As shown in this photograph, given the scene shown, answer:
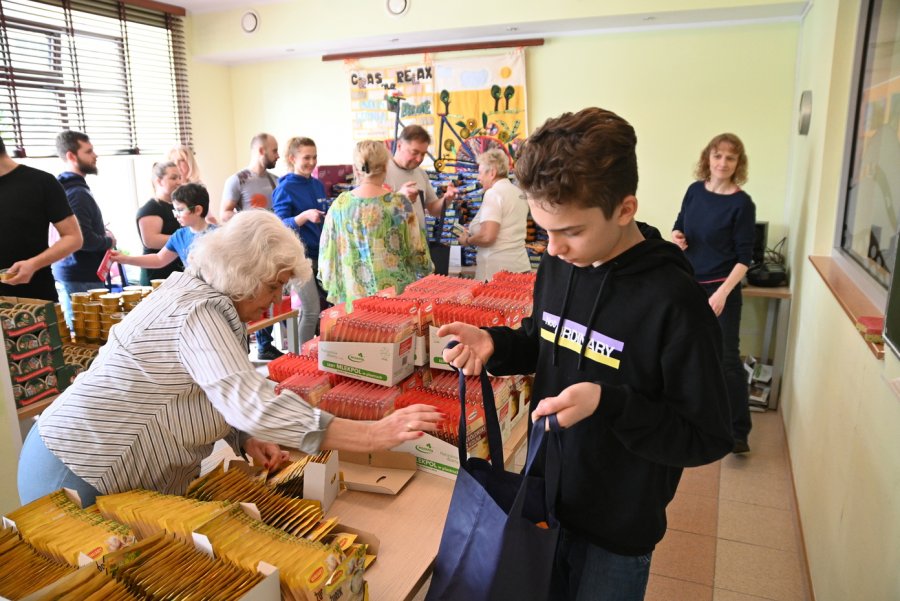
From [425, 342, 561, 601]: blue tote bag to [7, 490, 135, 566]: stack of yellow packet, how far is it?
615mm

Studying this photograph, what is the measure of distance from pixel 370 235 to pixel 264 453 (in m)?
1.75

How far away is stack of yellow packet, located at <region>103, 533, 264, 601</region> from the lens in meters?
0.98

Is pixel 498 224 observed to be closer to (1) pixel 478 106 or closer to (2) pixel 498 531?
(1) pixel 478 106

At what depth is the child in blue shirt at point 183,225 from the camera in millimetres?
3557

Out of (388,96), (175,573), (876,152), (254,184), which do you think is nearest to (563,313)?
(175,573)

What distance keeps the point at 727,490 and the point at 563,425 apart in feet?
8.62

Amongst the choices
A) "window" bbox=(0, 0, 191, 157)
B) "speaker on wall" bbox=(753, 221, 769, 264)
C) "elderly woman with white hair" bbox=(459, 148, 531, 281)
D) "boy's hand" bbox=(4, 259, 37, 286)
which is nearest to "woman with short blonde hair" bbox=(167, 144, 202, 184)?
"window" bbox=(0, 0, 191, 157)

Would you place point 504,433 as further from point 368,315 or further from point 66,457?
point 66,457

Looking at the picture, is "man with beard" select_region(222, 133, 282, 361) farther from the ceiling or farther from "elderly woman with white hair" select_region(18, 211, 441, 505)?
"elderly woman with white hair" select_region(18, 211, 441, 505)

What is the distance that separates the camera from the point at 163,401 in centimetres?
141

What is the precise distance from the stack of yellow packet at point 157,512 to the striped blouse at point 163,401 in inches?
5.3

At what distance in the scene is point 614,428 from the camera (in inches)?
40.9

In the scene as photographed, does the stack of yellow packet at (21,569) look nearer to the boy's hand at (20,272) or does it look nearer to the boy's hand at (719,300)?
the boy's hand at (20,272)

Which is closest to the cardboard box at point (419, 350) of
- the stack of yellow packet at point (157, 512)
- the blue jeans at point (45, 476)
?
the stack of yellow packet at point (157, 512)
